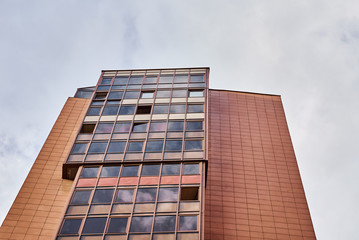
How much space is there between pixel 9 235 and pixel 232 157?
2406 centimetres

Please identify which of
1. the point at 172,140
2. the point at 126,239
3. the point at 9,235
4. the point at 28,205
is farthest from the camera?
the point at 172,140

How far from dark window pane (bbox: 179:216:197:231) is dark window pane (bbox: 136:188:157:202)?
3.14 meters

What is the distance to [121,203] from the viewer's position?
26.3 metres

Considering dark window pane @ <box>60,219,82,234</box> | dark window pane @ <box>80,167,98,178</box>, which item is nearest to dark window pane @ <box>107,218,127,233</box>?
dark window pane @ <box>60,219,82,234</box>

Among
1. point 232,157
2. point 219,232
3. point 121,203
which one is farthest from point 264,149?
point 121,203

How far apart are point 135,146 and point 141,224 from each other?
9067 mm

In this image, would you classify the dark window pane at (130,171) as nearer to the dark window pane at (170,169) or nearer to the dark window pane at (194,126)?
the dark window pane at (170,169)

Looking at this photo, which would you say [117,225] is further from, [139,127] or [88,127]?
[88,127]

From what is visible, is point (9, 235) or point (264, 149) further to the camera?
point (264, 149)

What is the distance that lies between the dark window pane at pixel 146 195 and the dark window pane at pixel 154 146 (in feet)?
15.6

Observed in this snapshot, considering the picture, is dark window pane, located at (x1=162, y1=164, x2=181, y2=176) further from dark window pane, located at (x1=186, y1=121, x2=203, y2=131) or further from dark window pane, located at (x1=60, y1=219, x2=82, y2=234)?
dark window pane, located at (x1=60, y1=219, x2=82, y2=234)

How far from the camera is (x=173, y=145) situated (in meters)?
31.5

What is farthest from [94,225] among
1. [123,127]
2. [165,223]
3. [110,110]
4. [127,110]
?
[110,110]

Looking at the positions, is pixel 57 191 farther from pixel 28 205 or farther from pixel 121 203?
pixel 121 203
